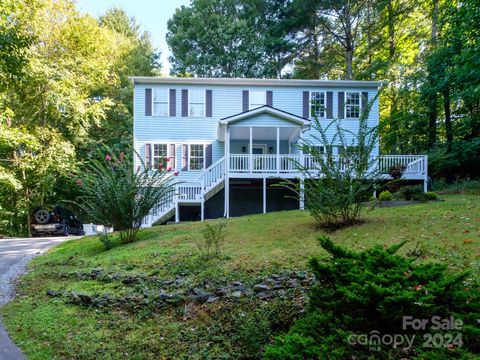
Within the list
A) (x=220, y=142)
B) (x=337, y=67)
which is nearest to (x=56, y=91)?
(x=220, y=142)

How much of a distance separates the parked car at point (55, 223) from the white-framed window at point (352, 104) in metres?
14.6

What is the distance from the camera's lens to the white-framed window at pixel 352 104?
18.0 metres

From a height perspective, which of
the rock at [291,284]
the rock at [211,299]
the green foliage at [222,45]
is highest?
the green foliage at [222,45]

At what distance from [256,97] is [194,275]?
13976mm

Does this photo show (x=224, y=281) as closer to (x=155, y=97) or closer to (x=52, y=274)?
(x=52, y=274)

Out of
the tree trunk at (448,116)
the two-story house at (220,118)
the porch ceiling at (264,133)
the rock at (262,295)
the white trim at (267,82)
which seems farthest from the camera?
the tree trunk at (448,116)

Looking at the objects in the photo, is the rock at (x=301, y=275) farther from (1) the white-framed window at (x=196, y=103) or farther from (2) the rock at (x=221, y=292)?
(1) the white-framed window at (x=196, y=103)

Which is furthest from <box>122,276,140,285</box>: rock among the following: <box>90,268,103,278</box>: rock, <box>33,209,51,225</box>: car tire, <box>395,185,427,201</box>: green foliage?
<box>33,209,51,225</box>: car tire

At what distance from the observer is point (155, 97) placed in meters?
17.4

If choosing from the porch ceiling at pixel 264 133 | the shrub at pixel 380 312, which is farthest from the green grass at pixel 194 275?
the porch ceiling at pixel 264 133

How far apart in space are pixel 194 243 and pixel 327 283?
4664mm

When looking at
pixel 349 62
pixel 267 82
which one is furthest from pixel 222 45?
pixel 267 82

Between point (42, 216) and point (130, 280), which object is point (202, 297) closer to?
point (130, 280)

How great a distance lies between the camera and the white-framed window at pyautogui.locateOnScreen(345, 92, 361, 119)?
1795 cm
